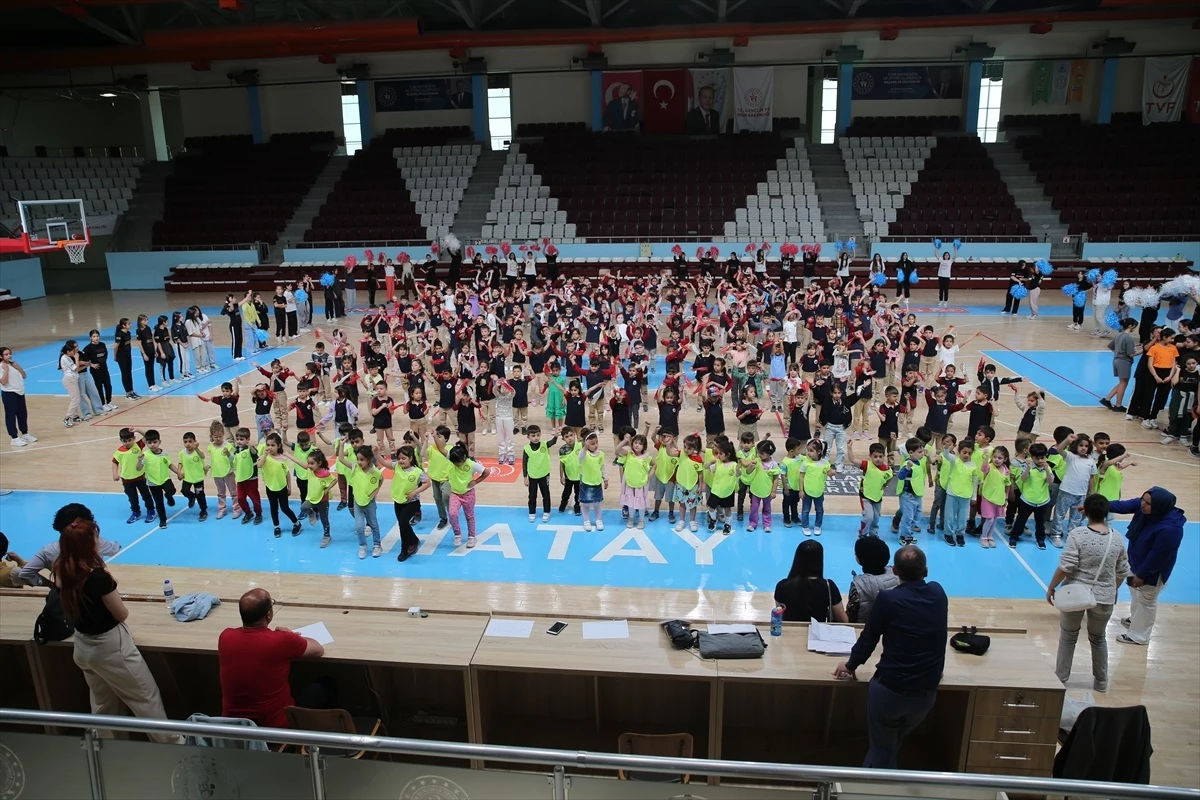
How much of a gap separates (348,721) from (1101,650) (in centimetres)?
652

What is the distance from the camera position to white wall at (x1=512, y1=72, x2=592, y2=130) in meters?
39.4

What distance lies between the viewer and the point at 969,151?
1419 inches

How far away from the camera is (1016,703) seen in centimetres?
564

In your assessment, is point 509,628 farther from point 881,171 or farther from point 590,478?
point 881,171

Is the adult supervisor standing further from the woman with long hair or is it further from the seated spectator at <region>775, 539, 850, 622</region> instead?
the woman with long hair

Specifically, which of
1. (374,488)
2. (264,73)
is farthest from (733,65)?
(374,488)

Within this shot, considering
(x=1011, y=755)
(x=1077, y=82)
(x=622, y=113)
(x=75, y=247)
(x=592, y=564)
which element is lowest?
(x=592, y=564)

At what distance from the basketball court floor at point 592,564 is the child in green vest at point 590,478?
22 centimetres

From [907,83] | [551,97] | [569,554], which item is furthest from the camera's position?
[551,97]

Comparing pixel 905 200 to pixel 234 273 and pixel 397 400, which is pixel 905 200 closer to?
pixel 397 400

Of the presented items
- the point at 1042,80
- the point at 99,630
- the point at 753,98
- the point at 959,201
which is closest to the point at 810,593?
the point at 99,630

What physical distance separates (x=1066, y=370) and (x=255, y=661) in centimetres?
1935

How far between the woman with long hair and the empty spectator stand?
3373 centimetres

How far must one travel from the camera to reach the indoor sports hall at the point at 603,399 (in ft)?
18.9
